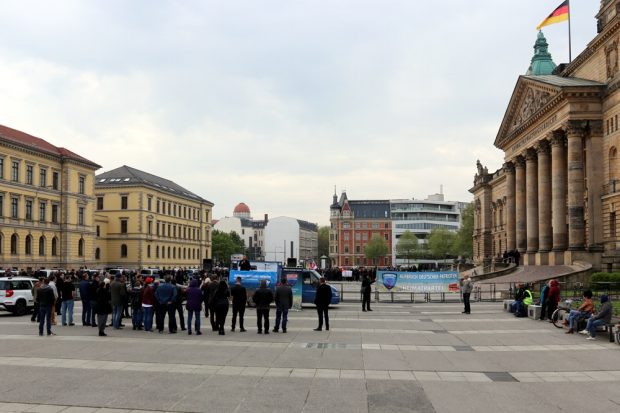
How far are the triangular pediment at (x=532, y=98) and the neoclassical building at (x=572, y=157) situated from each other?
0.07 metres

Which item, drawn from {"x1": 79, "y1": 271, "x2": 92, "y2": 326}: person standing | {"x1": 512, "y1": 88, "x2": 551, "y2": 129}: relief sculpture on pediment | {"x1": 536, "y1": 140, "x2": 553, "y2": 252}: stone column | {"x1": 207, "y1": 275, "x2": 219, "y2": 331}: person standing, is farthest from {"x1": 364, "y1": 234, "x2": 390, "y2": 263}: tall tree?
{"x1": 207, "y1": 275, "x2": 219, "y2": 331}: person standing

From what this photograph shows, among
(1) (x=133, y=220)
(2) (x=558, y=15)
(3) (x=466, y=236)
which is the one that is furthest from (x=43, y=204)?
(3) (x=466, y=236)

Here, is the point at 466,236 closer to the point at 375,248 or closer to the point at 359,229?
the point at 375,248

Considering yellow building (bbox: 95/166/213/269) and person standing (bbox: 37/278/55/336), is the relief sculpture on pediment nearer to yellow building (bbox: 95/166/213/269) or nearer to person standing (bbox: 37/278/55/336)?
person standing (bbox: 37/278/55/336)

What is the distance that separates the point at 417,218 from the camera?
156 metres

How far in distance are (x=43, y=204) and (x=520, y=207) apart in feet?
164

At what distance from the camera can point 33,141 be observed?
2638 inches

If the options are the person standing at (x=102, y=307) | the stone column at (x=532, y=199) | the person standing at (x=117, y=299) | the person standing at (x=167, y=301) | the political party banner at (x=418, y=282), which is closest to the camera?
the person standing at (x=102, y=307)

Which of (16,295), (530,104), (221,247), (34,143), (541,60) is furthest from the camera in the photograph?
(221,247)

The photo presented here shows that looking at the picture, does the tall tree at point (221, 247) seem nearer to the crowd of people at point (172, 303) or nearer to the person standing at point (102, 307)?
the crowd of people at point (172, 303)

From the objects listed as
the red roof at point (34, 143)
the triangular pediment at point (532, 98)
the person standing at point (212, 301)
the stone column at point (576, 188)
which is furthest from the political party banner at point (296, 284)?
the red roof at point (34, 143)

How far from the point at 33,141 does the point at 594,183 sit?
56837mm

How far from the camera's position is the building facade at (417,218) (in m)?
154

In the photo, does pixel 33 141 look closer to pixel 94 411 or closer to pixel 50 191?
pixel 50 191
